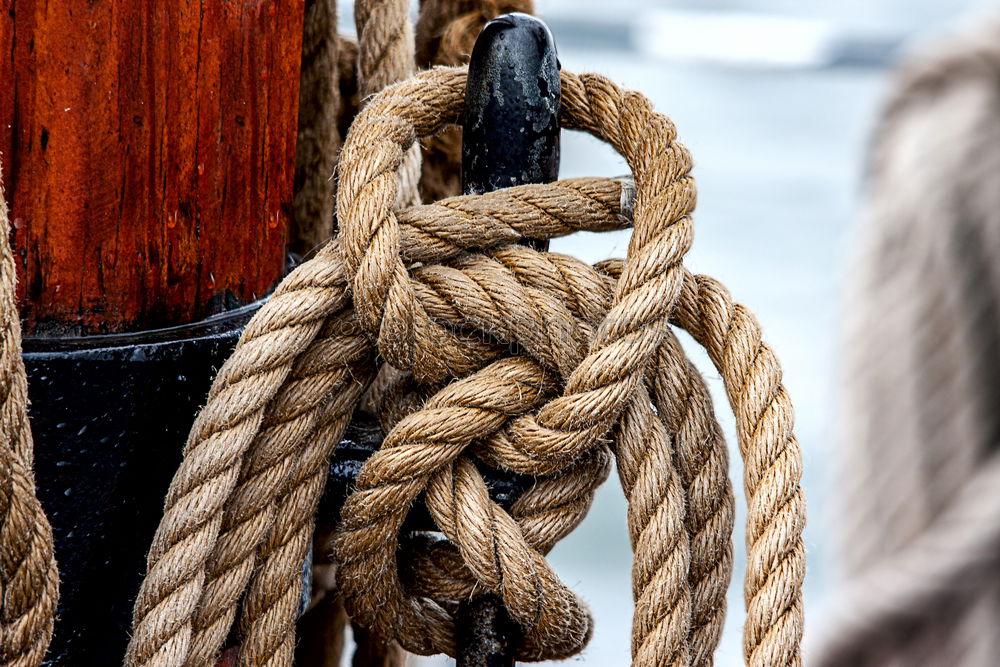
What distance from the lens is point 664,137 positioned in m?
0.89

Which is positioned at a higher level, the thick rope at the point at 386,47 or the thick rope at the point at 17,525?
the thick rope at the point at 386,47

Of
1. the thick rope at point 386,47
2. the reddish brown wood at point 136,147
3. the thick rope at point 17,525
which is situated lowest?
the thick rope at point 17,525

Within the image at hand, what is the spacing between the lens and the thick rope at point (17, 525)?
0.74m

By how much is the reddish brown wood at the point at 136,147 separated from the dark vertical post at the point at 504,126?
0.65ft

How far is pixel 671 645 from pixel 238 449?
0.38m

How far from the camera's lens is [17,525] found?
0.74 meters

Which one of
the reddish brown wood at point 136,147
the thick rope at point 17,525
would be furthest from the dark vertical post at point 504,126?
the thick rope at point 17,525

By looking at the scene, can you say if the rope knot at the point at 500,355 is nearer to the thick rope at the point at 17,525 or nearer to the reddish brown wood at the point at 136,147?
the reddish brown wood at the point at 136,147

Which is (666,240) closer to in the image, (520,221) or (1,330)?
(520,221)

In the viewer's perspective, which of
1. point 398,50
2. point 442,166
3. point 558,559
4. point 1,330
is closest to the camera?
point 1,330

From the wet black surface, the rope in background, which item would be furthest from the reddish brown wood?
the rope in background

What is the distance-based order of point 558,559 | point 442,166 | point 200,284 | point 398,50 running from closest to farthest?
point 200,284, point 398,50, point 442,166, point 558,559

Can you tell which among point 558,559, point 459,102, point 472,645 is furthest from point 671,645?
point 558,559

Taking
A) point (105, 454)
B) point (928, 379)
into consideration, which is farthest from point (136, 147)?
point (928, 379)
